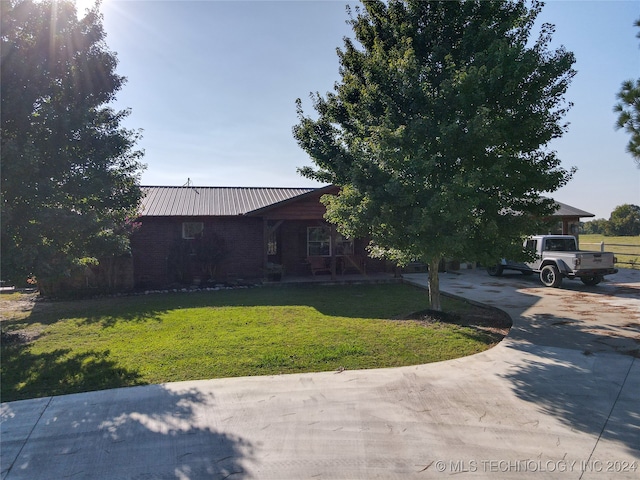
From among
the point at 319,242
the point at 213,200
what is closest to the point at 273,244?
the point at 319,242

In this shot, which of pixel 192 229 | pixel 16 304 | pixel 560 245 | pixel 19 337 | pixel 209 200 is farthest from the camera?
pixel 209 200

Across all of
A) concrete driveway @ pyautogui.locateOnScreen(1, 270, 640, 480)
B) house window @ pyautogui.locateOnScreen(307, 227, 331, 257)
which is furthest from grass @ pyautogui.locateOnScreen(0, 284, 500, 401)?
house window @ pyautogui.locateOnScreen(307, 227, 331, 257)

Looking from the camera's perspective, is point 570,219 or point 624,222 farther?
point 624,222

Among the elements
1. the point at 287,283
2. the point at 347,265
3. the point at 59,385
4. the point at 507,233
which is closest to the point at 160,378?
the point at 59,385

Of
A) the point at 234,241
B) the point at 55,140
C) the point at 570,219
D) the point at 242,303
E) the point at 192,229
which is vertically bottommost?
the point at 242,303

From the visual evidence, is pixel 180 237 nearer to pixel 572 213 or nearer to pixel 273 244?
pixel 273 244

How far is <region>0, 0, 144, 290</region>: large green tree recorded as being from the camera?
6.54 m

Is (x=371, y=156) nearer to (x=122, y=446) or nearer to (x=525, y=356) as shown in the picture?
(x=525, y=356)

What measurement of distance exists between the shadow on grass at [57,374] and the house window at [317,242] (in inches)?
447

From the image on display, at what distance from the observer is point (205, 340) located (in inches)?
270

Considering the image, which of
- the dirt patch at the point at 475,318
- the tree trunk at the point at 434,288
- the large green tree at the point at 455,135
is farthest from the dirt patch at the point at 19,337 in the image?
the tree trunk at the point at 434,288

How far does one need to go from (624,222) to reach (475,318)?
5492 centimetres

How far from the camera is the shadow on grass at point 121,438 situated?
319 centimetres

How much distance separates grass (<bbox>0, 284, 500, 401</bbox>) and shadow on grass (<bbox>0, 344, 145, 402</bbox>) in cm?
1
